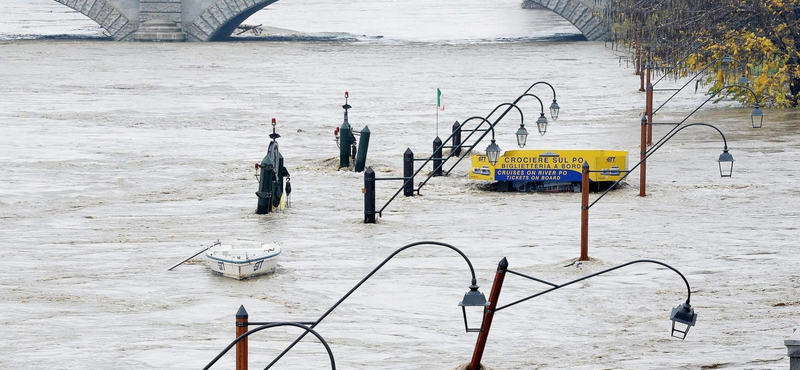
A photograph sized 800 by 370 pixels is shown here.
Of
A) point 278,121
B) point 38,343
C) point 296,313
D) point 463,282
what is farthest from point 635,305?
point 278,121

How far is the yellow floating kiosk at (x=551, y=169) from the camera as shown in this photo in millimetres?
34125

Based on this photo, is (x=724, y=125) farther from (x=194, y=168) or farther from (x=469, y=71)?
(x=469, y=71)

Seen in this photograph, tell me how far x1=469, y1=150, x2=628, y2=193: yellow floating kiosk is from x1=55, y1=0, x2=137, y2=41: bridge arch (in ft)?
172

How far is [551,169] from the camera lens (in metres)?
34.6

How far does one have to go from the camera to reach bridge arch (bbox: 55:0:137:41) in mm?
82981

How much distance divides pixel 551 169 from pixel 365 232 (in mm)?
6832

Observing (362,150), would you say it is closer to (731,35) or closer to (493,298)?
(731,35)

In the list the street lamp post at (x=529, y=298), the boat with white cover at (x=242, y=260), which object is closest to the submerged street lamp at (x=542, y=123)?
the boat with white cover at (x=242, y=260)

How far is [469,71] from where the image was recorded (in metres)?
68.4

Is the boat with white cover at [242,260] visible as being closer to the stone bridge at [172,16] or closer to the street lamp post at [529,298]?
the street lamp post at [529,298]

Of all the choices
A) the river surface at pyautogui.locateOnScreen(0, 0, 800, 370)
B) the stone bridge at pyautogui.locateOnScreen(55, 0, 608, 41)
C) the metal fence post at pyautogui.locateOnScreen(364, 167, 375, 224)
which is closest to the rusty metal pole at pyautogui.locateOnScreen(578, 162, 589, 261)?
the river surface at pyautogui.locateOnScreen(0, 0, 800, 370)

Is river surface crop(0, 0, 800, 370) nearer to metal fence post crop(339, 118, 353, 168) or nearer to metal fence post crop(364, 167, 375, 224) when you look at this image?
metal fence post crop(364, 167, 375, 224)

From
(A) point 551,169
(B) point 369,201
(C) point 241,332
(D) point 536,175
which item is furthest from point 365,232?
(C) point 241,332

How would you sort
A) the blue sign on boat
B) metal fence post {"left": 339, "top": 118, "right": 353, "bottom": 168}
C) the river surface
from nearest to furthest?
the river surface, the blue sign on boat, metal fence post {"left": 339, "top": 118, "right": 353, "bottom": 168}
